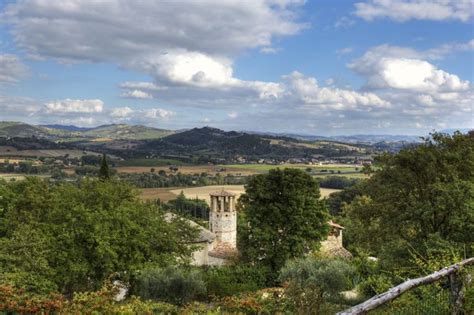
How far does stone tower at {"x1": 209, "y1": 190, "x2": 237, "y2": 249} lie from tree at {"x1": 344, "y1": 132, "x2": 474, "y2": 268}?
21.0m

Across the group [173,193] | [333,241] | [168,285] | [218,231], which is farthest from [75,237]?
[173,193]

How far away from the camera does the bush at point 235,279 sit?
32625mm

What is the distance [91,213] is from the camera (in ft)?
89.4

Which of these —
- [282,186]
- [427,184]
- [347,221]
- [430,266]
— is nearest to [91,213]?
[282,186]

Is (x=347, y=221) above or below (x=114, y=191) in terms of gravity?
below

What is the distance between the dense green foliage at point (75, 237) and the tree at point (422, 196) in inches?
506

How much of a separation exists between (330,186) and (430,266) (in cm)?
11203

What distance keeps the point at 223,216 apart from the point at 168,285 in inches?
814

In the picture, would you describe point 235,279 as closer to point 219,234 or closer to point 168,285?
point 219,234

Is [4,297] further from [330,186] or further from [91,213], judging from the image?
[330,186]

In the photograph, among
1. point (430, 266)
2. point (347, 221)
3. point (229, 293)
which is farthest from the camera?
point (347, 221)

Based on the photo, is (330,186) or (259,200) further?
(330,186)

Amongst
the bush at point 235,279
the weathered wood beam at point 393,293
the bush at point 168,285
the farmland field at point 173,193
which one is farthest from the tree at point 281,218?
the farmland field at point 173,193

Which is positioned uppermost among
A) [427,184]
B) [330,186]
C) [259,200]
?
[427,184]
